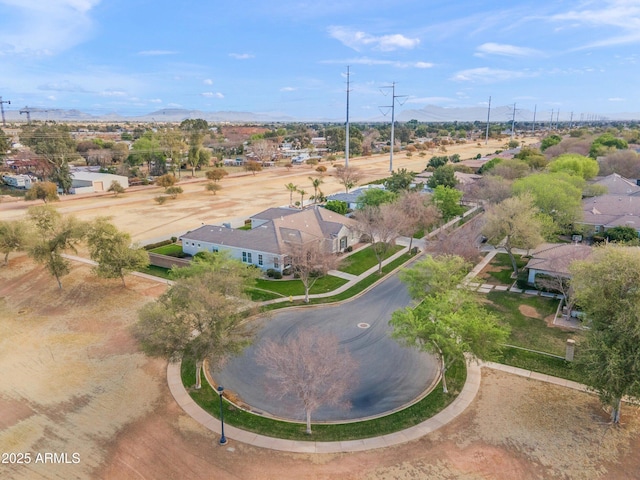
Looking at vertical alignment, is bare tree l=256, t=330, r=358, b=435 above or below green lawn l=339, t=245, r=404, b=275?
above

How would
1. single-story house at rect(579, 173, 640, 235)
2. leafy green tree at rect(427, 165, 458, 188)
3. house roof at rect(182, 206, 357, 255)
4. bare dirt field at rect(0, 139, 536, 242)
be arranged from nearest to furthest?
house roof at rect(182, 206, 357, 255), single-story house at rect(579, 173, 640, 235), bare dirt field at rect(0, 139, 536, 242), leafy green tree at rect(427, 165, 458, 188)

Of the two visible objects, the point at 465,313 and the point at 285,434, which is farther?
the point at 465,313

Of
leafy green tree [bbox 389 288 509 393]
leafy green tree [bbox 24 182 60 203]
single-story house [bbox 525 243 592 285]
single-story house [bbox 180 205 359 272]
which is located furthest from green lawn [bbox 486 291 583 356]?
leafy green tree [bbox 24 182 60 203]

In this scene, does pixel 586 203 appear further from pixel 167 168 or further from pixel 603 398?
pixel 167 168

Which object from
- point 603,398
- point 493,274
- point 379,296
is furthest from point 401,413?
point 493,274

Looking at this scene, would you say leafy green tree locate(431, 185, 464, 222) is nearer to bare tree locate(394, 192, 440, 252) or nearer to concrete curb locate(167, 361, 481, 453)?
bare tree locate(394, 192, 440, 252)

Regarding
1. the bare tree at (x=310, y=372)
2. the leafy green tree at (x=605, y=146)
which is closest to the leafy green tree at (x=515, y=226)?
the bare tree at (x=310, y=372)

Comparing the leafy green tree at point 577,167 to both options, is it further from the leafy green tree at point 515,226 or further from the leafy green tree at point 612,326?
the leafy green tree at point 612,326
